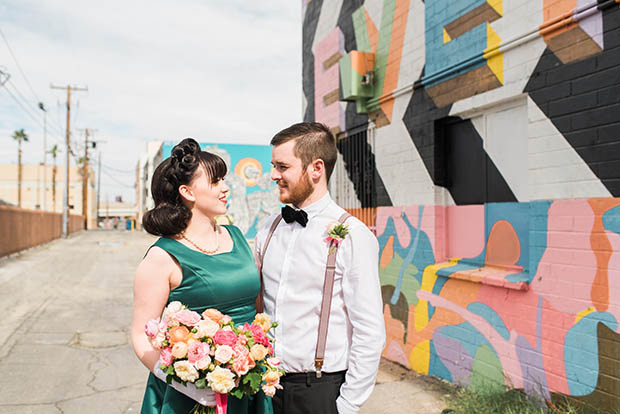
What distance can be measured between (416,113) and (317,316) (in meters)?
4.06

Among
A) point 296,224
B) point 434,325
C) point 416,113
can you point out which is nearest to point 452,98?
point 416,113

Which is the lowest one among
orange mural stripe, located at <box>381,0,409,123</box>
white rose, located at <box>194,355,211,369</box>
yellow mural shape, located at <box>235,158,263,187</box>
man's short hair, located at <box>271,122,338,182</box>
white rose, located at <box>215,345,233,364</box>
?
white rose, located at <box>194,355,211,369</box>

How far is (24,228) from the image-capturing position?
22688 mm

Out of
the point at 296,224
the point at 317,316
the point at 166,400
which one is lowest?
the point at 166,400

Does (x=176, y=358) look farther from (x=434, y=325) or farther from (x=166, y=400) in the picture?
(x=434, y=325)

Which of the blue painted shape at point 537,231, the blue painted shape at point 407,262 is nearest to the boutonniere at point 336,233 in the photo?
the blue painted shape at point 537,231

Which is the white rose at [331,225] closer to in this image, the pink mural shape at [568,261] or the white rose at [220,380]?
the white rose at [220,380]

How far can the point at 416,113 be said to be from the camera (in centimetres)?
583

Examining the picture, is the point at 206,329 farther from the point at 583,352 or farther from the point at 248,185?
the point at 248,185

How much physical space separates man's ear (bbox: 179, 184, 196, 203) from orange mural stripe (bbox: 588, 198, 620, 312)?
Answer: 2.81 meters

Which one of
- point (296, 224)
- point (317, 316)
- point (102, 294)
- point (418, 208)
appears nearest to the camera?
point (317, 316)

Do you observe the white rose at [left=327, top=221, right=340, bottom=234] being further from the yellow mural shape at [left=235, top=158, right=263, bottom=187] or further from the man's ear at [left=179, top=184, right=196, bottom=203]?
the yellow mural shape at [left=235, top=158, right=263, bottom=187]

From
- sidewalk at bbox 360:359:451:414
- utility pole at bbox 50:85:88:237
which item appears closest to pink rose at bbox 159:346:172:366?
sidewalk at bbox 360:359:451:414

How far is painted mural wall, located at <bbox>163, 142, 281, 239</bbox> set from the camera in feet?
109
